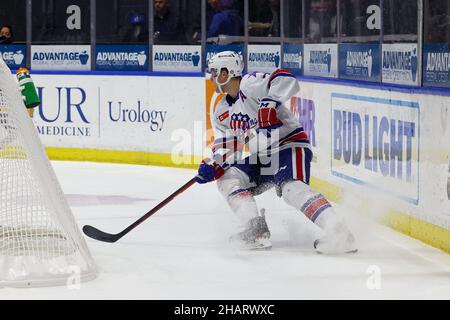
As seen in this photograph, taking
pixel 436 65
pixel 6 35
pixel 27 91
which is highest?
pixel 6 35

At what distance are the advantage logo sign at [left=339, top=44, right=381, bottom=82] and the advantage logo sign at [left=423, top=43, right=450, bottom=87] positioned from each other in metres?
0.86

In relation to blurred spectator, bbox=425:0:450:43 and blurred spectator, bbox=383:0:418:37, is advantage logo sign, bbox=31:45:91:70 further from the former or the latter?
blurred spectator, bbox=425:0:450:43

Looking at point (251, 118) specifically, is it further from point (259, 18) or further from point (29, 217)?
point (259, 18)

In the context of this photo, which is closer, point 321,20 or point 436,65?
point 436,65

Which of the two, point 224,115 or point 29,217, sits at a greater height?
point 224,115

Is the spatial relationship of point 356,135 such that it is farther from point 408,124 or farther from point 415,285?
point 415,285

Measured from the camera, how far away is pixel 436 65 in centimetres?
599

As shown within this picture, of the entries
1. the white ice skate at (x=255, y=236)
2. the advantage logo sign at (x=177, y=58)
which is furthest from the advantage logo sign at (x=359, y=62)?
the advantage logo sign at (x=177, y=58)

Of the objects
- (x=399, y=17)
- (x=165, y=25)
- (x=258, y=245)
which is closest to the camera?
(x=258, y=245)

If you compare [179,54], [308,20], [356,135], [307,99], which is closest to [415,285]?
[356,135]

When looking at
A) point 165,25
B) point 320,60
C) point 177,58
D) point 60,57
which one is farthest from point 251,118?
point 60,57

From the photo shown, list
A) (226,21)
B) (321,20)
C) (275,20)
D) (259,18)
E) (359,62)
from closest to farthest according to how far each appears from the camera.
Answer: (359,62) < (321,20) < (275,20) < (259,18) < (226,21)

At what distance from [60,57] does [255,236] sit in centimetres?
560
